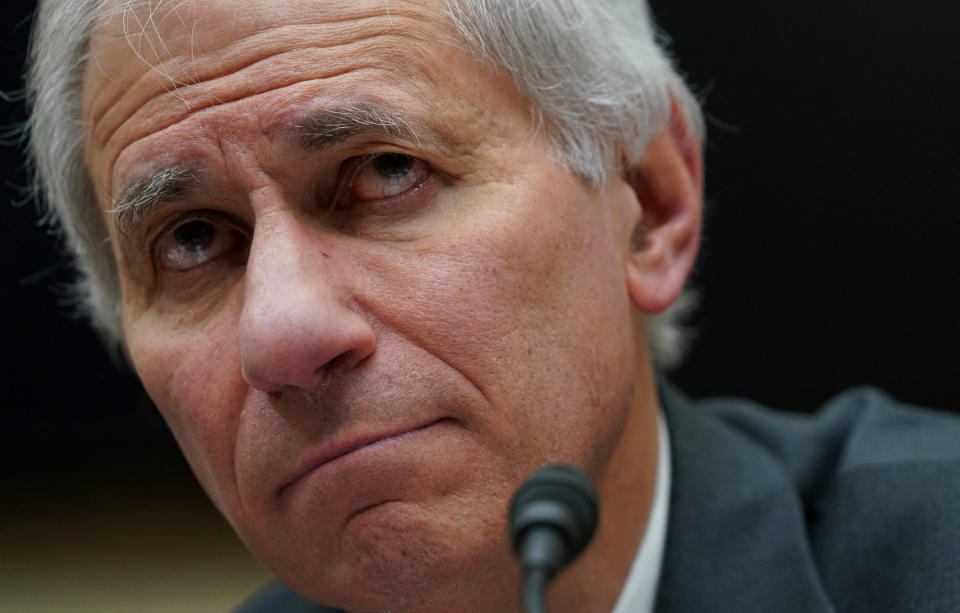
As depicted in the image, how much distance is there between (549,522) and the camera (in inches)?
41.6

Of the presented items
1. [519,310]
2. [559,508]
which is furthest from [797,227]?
[559,508]

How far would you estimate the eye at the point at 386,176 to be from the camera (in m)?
1.48

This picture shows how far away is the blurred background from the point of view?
284cm

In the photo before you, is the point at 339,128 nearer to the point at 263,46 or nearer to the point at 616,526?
the point at 263,46

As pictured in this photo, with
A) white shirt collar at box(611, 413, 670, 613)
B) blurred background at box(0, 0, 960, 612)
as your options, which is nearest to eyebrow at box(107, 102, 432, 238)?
white shirt collar at box(611, 413, 670, 613)

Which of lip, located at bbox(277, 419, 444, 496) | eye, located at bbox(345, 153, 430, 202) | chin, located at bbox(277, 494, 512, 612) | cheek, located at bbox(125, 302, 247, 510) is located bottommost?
chin, located at bbox(277, 494, 512, 612)

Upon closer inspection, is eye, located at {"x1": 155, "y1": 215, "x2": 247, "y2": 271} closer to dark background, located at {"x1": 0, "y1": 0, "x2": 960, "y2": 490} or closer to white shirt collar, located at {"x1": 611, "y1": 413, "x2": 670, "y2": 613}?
white shirt collar, located at {"x1": 611, "y1": 413, "x2": 670, "y2": 613}

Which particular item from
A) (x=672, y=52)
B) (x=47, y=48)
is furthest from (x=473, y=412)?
(x=672, y=52)

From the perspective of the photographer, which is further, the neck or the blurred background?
→ the blurred background

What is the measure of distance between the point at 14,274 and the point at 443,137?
2.06m

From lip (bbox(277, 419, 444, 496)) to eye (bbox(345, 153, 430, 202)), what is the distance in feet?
1.18

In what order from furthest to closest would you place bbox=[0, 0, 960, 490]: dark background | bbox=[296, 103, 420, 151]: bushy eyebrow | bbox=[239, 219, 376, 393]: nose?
bbox=[0, 0, 960, 490]: dark background
bbox=[296, 103, 420, 151]: bushy eyebrow
bbox=[239, 219, 376, 393]: nose

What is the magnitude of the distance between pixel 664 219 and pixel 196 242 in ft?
2.69

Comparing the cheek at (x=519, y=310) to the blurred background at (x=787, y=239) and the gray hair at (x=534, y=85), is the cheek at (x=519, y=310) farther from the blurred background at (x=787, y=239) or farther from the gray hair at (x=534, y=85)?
the blurred background at (x=787, y=239)
